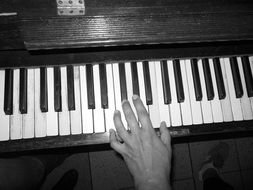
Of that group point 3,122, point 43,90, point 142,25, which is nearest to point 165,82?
point 142,25

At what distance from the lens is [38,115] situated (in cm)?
142

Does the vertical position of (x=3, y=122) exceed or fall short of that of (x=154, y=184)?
it exceeds it

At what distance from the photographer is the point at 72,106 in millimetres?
1424

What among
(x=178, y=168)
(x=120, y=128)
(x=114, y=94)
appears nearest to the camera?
(x=120, y=128)

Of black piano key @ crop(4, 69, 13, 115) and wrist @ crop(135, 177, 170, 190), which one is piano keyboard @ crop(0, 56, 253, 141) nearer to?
black piano key @ crop(4, 69, 13, 115)

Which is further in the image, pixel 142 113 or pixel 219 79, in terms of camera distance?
pixel 219 79

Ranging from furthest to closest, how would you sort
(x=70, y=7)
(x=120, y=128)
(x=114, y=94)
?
(x=114, y=94), (x=120, y=128), (x=70, y=7)

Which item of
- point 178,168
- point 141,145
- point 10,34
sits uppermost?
point 10,34

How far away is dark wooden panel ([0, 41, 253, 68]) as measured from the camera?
140 centimetres

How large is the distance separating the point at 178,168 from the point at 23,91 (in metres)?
1.75

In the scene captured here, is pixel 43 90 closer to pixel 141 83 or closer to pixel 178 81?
pixel 141 83

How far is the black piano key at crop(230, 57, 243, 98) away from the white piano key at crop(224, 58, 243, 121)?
0.8 inches

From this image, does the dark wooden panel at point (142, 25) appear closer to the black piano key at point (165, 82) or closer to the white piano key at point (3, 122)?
the black piano key at point (165, 82)

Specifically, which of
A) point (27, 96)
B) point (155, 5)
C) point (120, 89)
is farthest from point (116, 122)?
point (155, 5)
